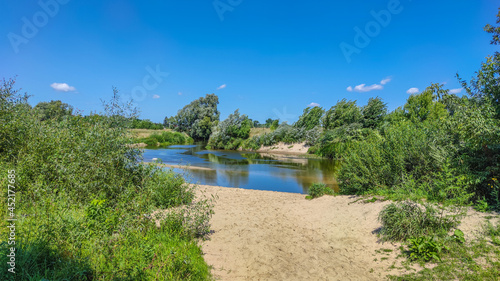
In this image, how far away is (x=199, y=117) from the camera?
253 feet

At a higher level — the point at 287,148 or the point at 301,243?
the point at 287,148

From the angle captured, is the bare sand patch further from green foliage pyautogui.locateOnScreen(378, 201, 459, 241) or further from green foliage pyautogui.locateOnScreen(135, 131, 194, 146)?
green foliage pyautogui.locateOnScreen(378, 201, 459, 241)

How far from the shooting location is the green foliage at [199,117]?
242ft

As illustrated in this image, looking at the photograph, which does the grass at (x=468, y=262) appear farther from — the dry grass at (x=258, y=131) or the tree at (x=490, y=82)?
the dry grass at (x=258, y=131)

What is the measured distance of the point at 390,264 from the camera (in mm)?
5695

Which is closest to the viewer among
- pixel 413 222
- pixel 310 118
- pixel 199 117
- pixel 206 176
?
pixel 413 222

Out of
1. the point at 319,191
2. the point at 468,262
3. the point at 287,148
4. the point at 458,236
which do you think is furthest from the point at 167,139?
the point at 468,262

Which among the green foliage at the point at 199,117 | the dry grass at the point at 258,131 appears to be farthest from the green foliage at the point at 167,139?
the dry grass at the point at 258,131

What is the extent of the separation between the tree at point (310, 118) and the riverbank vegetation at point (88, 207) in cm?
3934

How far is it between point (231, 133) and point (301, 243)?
49.7 m

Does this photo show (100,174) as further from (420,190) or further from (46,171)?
(420,190)

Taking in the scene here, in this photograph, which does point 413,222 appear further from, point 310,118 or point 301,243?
point 310,118

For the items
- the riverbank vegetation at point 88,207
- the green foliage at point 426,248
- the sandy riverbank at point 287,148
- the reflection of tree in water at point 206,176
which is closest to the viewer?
the riverbank vegetation at point 88,207

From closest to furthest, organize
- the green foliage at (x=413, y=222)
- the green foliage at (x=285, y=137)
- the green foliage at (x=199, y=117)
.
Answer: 1. the green foliage at (x=413, y=222)
2. the green foliage at (x=285, y=137)
3. the green foliage at (x=199, y=117)
